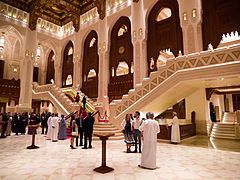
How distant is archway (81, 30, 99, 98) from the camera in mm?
17250

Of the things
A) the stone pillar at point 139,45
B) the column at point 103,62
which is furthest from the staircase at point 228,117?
the column at point 103,62

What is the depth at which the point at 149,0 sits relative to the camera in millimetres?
13516

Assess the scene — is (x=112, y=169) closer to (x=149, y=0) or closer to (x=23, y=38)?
(x=149, y=0)

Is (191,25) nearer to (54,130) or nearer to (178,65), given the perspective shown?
(178,65)

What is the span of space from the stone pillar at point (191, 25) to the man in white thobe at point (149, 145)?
27.4ft

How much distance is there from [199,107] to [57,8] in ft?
61.1

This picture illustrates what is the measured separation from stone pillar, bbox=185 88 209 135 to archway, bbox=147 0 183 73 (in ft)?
10.7

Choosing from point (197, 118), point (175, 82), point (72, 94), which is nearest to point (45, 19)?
point (72, 94)

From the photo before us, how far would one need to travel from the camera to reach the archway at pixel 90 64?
679 inches

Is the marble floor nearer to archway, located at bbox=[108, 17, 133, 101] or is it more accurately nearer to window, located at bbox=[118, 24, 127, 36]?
archway, located at bbox=[108, 17, 133, 101]

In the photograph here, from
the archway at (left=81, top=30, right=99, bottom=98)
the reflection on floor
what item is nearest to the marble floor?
the reflection on floor

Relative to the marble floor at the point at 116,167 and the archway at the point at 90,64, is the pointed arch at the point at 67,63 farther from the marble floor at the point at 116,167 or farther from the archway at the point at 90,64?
the marble floor at the point at 116,167

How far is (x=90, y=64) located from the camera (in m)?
17.9

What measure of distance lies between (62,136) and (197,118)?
8927mm
